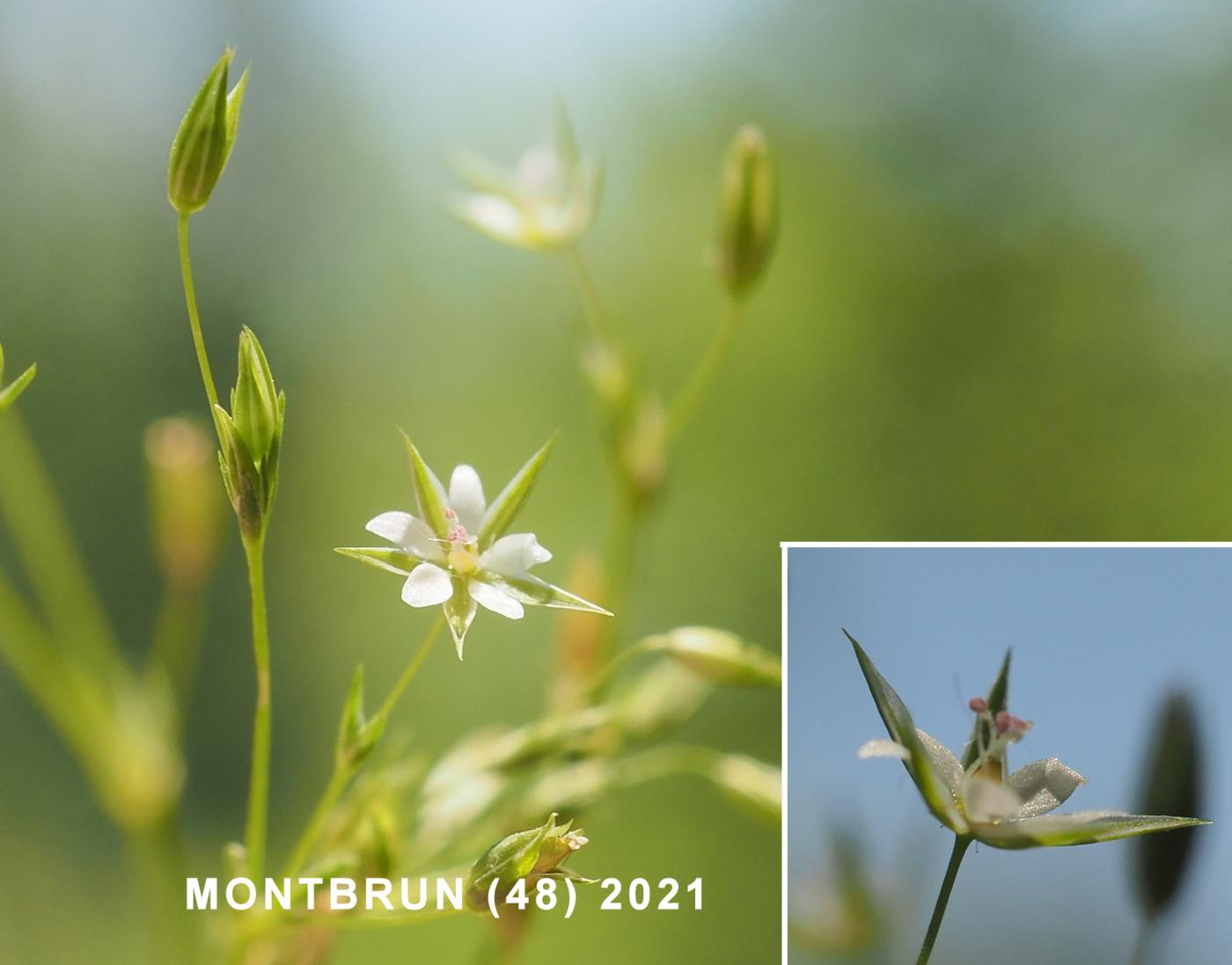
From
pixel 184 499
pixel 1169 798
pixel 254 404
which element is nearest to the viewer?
pixel 254 404

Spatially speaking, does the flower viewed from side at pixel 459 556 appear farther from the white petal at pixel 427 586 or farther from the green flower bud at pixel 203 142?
the green flower bud at pixel 203 142

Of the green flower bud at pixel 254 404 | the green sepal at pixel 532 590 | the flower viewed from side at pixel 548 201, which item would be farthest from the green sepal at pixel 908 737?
the flower viewed from side at pixel 548 201

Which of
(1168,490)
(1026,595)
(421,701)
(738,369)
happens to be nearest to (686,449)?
(738,369)

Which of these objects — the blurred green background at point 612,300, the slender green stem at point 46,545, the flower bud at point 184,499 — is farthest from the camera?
the blurred green background at point 612,300

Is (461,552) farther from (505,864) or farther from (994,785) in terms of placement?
(994,785)

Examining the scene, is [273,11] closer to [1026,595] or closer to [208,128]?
[208,128]

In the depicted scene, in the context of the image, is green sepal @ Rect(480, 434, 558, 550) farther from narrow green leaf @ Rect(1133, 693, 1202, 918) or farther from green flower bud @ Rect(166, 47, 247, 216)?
narrow green leaf @ Rect(1133, 693, 1202, 918)

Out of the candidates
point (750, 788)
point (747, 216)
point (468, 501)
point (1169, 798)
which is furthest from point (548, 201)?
point (1169, 798)
